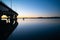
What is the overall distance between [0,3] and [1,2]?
0.33 m

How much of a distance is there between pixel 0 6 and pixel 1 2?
1.32 metres

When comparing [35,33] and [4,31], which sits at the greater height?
[4,31]

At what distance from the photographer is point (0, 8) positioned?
1105 inches

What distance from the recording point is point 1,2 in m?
27.1

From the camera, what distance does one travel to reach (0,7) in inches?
1105

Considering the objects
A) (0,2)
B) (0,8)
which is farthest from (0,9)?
(0,2)

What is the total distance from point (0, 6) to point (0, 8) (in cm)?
48

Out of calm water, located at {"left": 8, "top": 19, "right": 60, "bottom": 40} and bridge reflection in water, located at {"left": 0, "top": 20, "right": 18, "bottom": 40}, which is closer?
bridge reflection in water, located at {"left": 0, "top": 20, "right": 18, "bottom": 40}

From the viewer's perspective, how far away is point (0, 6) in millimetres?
28062

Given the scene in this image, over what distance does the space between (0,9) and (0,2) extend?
2.02 m

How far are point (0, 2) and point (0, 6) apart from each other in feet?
5.07

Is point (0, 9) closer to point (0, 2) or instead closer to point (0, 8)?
point (0, 8)

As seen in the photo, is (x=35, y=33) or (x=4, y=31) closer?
(x=4, y=31)

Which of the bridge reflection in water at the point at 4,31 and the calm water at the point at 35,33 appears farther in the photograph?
the calm water at the point at 35,33
